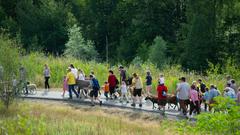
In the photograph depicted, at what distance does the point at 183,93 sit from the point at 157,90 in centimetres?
224

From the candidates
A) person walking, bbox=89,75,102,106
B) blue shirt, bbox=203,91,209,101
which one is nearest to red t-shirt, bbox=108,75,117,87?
person walking, bbox=89,75,102,106

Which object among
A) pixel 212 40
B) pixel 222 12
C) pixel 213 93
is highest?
pixel 222 12

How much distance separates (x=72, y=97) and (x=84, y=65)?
7860mm

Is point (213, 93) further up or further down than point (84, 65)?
further down

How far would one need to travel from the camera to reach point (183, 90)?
2147 centimetres

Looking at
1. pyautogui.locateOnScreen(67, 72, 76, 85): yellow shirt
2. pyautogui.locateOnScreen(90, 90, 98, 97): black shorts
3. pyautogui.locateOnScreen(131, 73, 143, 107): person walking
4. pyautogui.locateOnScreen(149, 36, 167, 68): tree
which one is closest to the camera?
pyautogui.locateOnScreen(131, 73, 143, 107): person walking

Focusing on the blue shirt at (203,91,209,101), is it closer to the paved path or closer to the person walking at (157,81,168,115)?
the paved path

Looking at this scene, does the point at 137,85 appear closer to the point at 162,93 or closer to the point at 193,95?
the point at 162,93

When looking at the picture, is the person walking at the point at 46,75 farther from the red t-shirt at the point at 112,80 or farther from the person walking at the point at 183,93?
the person walking at the point at 183,93

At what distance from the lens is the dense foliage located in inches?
2325

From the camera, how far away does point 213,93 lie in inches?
829

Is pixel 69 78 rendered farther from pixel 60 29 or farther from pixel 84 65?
pixel 60 29

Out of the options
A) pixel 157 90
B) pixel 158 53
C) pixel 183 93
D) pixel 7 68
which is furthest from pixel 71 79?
pixel 158 53

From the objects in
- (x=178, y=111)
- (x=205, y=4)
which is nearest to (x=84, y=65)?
(x=178, y=111)
